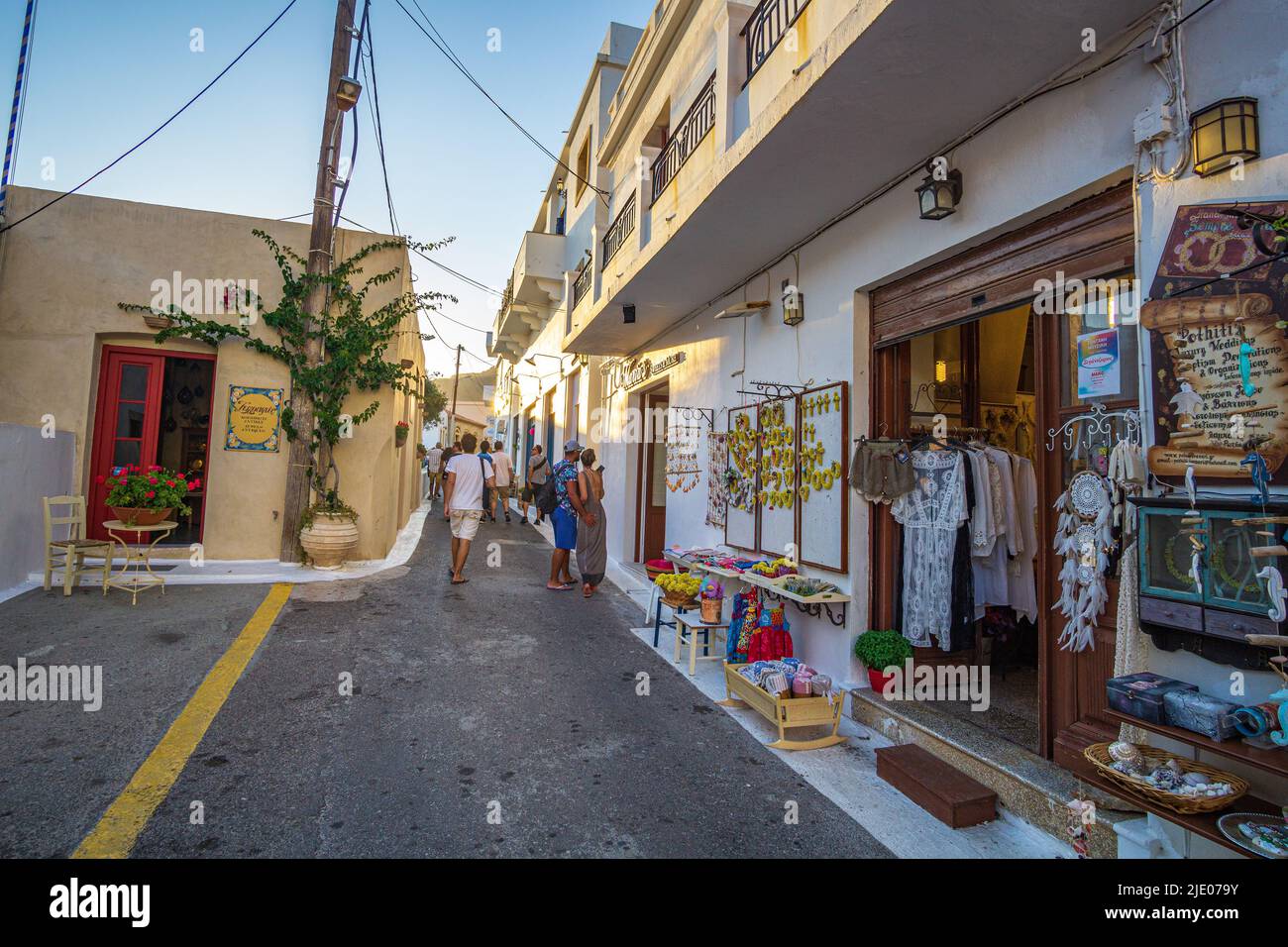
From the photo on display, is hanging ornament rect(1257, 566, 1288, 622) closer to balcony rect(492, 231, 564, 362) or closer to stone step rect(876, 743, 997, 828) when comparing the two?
stone step rect(876, 743, 997, 828)

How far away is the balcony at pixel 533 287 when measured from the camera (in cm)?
1490

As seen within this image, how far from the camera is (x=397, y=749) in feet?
12.0

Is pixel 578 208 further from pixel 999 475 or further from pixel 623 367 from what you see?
pixel 999 475

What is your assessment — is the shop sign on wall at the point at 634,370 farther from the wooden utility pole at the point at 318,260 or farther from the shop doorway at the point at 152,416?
the shop doorway at the point at 152,416

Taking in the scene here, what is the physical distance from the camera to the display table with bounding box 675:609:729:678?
5430 mm

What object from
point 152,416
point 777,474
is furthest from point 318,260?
point 777,474

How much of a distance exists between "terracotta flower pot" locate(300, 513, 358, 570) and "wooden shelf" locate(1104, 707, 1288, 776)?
843 cm

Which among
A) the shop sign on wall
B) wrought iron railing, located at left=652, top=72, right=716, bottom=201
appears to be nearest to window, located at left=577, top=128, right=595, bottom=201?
the shop sign on wall

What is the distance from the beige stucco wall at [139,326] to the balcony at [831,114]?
5.13 meters

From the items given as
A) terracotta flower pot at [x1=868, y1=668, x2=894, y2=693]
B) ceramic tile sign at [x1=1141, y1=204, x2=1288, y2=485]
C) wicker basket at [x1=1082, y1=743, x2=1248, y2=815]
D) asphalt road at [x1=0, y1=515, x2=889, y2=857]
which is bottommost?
asphalt road at [x1=0, y1=515, x2=889, y2=857]

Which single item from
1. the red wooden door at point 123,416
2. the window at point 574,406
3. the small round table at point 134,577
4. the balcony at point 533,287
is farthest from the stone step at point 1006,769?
the balcony at point 533,287

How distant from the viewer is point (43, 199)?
816cm
